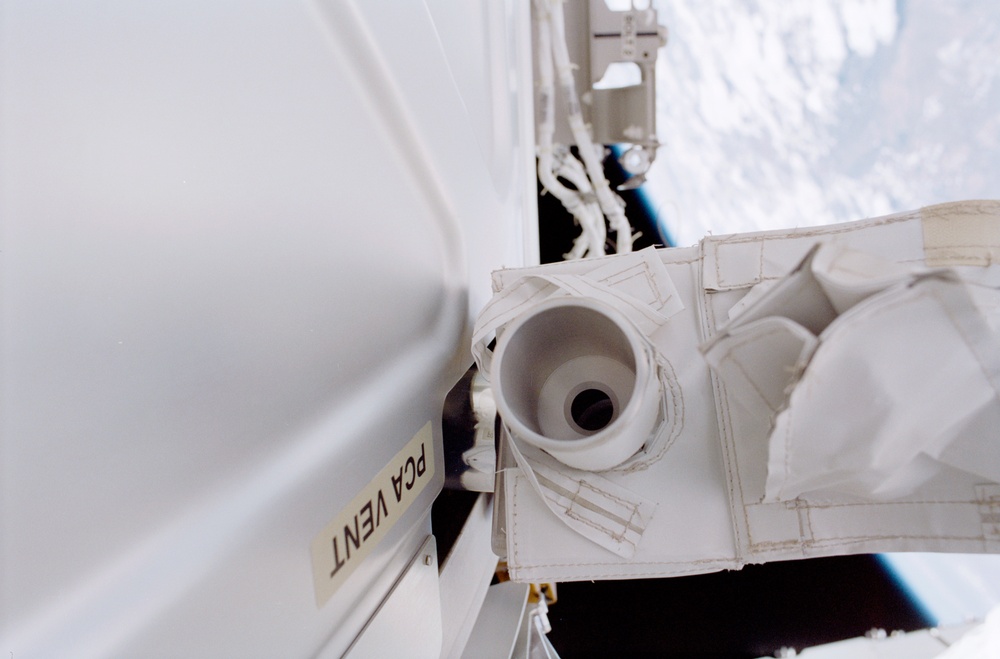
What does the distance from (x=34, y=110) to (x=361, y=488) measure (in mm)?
422

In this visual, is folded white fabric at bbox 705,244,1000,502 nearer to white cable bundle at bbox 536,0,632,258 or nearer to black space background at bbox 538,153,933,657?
white cable bundle at bbox 536,0,632,258

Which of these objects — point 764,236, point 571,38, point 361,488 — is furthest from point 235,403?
point 571,38

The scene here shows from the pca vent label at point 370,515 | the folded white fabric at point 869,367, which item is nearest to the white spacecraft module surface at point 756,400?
the folded white fabric at point 869,367

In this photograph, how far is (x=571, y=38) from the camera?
66.5 inches

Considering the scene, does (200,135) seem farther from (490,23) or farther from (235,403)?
(490,23)

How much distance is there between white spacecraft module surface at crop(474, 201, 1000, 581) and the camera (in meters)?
0.47

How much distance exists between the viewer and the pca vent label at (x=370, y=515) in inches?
23.0

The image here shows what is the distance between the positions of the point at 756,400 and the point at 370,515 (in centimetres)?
41

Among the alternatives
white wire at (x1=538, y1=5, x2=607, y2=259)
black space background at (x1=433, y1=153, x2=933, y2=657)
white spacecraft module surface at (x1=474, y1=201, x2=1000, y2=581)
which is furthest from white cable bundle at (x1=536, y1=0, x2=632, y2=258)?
black space background at (x1=433, y1=153, x2=933, y2=657)

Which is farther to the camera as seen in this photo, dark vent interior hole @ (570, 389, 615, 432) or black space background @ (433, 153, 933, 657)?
black space background @ (433, 153, 933, 657)

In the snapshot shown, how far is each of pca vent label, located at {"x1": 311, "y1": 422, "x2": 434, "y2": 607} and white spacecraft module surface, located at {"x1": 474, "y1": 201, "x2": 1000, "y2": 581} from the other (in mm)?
112

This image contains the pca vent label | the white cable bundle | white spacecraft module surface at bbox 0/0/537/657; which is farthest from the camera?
the white cable bundle

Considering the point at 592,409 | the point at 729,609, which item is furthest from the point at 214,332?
the point at 729,609

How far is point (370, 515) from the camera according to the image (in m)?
0.65
